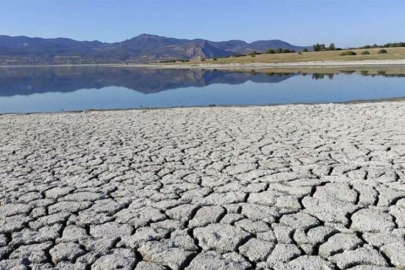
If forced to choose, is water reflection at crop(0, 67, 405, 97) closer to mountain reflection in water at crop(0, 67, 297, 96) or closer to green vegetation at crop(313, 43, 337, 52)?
mountain reflection in water at crop(0, 67, 297, 96)

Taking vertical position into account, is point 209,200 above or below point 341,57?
below

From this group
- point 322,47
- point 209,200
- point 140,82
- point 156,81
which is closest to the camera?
point 209,200

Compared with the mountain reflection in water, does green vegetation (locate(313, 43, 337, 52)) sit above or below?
above

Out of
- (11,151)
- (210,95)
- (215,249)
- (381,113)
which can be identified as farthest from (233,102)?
(215,249)

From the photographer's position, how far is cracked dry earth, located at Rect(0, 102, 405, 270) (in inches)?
100

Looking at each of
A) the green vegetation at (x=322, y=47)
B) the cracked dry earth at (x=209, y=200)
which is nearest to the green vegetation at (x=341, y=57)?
the green vegetation at (x=322, y=47)

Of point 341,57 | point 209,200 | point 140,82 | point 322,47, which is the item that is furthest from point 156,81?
point 322,47

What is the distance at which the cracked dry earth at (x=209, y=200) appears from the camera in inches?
100

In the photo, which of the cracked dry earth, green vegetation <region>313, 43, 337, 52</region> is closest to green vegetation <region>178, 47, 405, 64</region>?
green vegetation <region>313, 43, 337, 52</region>

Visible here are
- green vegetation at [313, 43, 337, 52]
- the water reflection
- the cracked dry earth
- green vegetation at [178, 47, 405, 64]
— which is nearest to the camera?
the cracked dry earth

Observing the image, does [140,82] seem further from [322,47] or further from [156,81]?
[322,47]

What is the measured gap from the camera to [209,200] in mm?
3443

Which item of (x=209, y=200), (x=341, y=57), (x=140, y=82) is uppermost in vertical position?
(x=341, y=57)

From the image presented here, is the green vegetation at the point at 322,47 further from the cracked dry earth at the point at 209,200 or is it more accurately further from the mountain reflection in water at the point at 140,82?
the cracked dry earth at the point at 209,200
